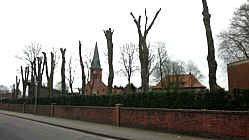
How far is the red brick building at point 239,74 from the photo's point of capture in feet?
51.2

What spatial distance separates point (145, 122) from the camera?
50.4 ft

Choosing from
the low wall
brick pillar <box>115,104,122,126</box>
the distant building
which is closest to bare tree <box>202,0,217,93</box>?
the low wall

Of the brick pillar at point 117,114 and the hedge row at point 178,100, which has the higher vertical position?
the hedge row at point 178,100

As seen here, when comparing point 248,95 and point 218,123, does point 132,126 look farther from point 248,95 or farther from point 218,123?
point 248,95

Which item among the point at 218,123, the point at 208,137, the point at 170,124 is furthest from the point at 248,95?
the point at 170,124

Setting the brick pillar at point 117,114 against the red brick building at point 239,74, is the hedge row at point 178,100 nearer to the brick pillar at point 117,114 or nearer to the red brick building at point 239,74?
the brick pillar at point 117,114

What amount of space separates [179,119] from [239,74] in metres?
6.09

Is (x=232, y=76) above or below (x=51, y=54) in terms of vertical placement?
below

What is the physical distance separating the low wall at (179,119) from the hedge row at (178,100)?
0.58 meters

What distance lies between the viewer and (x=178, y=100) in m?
13.9

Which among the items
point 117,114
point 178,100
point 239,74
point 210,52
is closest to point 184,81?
point 239,74

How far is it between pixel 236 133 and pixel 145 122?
598cm

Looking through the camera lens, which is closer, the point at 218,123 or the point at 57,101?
the point at 218,123

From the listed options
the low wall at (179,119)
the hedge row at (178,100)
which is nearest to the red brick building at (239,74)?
the hedge row at (178,100)
